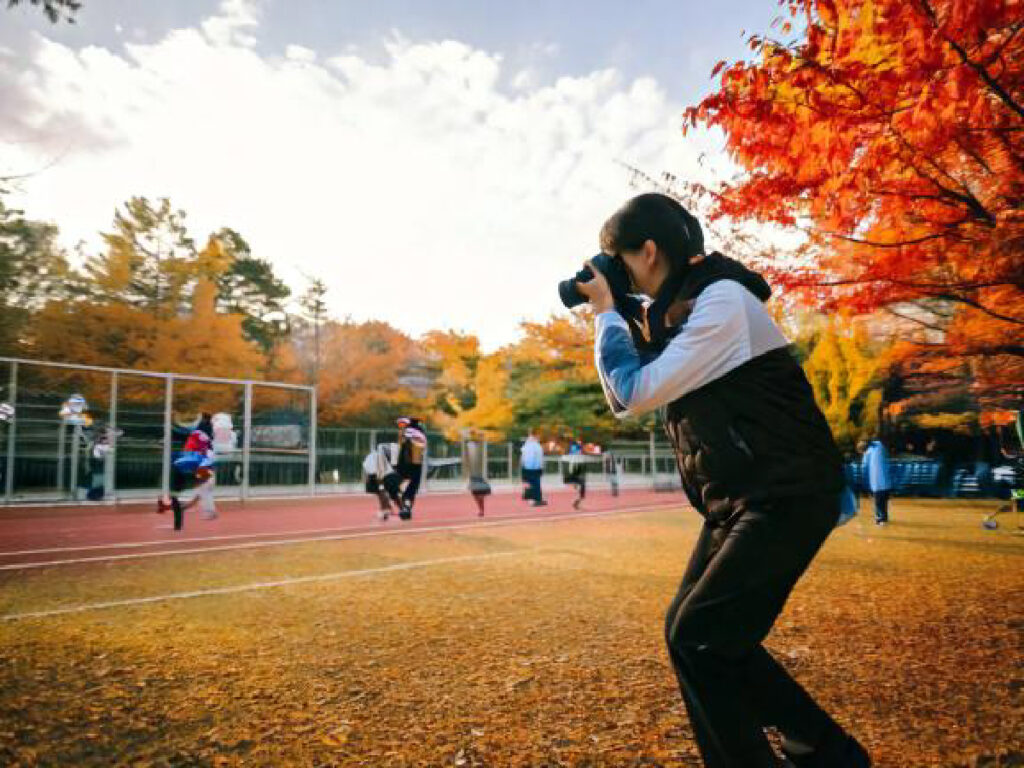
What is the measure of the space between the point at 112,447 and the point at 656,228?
1575 centimetres

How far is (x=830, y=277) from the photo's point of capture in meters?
7.36

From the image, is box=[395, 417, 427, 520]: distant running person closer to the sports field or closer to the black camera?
the sports field

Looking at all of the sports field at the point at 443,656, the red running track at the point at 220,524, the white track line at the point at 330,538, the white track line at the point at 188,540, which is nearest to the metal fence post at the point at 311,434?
the red running track at the point at 220,524

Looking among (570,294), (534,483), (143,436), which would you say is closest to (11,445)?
(143,436)

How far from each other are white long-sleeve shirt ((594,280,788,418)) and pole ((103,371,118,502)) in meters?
15.4

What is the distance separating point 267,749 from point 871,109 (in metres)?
5.45

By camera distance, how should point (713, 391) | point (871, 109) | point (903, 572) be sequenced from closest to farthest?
1. point (713, 391)
2. point (871, 109)
3. point (903, 572)

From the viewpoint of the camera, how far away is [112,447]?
14203 mm

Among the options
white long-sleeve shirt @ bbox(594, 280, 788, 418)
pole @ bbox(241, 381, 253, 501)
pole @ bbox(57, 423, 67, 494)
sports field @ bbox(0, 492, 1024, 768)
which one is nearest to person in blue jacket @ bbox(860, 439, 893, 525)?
sports field @ bbox(0, 492, 1024, 768)

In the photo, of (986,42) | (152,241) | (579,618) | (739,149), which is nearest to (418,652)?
(579,618)

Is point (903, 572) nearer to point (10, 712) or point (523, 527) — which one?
point (523, 527)

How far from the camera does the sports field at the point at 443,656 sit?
2.62 m

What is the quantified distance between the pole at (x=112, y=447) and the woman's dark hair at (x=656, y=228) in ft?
50.1

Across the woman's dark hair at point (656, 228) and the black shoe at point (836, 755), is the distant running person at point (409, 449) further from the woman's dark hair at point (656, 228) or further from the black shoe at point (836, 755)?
the black shoe at point (836, 755)
